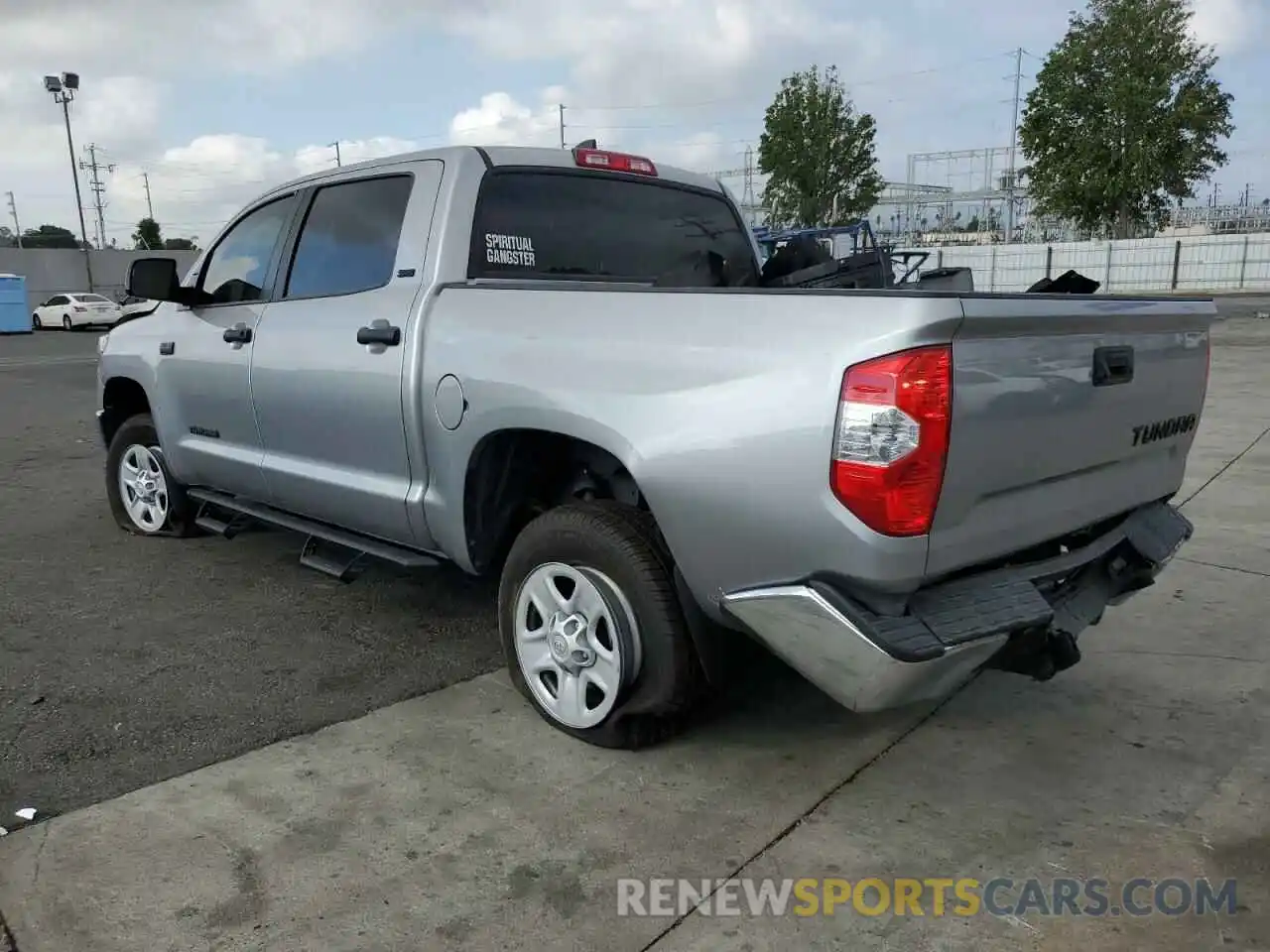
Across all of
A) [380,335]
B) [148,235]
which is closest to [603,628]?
[380,335]

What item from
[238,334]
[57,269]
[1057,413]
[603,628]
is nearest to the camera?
[1057,413]

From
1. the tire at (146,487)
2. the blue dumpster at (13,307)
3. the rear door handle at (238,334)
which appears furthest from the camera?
the blue dumpster at (13,307)

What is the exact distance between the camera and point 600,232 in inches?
155

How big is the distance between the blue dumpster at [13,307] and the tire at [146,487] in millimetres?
30791

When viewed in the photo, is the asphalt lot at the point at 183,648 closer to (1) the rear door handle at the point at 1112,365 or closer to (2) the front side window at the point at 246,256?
(2) the front side window at the point at 246,256

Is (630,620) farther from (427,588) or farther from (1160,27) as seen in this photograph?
(1160,27)

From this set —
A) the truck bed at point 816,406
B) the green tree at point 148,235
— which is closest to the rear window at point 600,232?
the truck bed at point 816,406

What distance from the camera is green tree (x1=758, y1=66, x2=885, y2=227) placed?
4122 cm

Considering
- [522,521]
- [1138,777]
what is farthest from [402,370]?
[1138,777]

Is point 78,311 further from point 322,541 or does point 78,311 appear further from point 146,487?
point 322,541

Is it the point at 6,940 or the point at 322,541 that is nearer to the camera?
the point at 6,940

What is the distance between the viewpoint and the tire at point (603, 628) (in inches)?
115

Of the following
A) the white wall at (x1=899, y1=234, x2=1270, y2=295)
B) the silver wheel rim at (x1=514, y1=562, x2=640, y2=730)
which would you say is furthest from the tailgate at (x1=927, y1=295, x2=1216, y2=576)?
the white wall at (x1=899, y1=234, x2=1270, y2=295)

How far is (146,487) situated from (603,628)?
3.63 m
